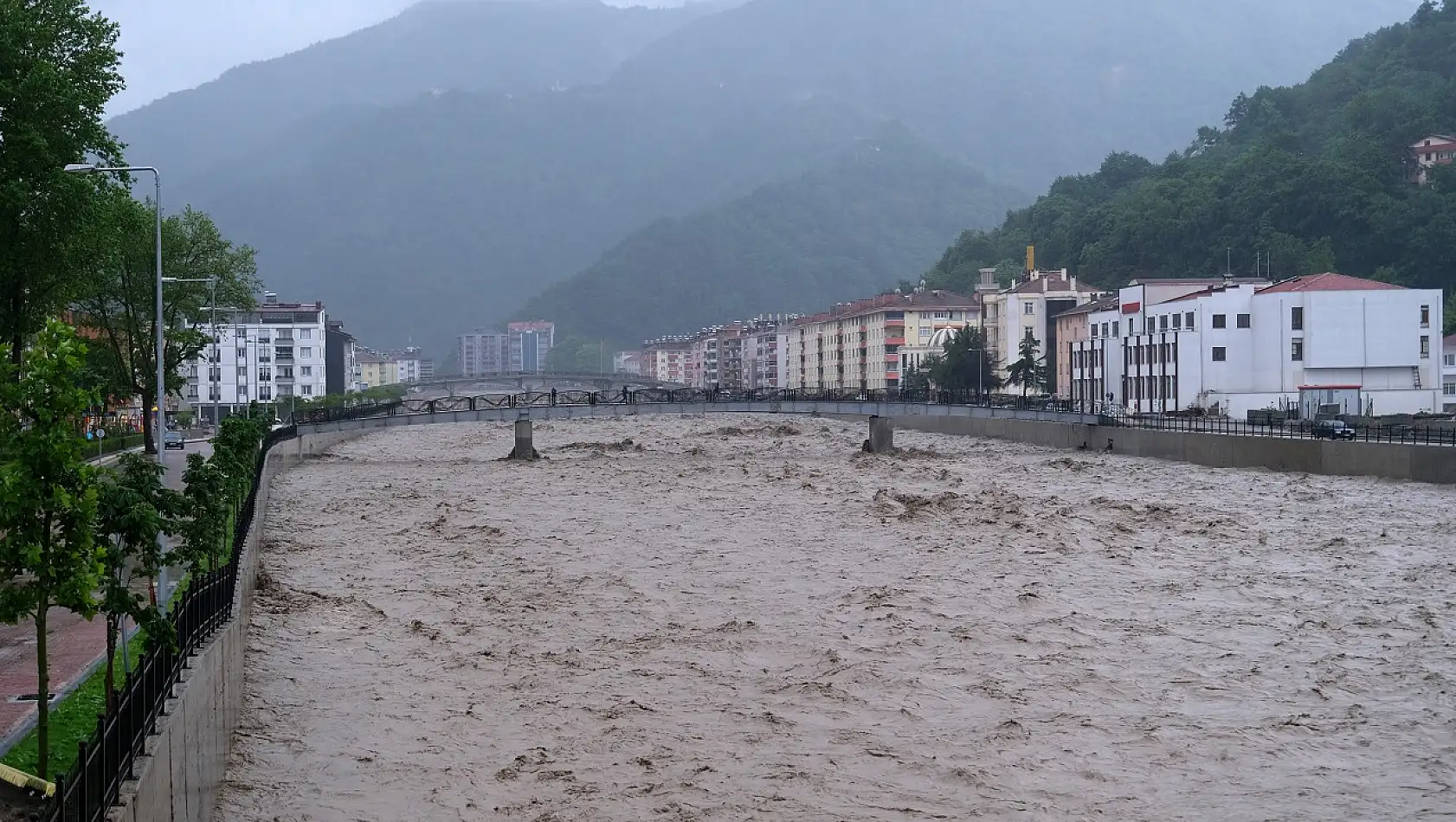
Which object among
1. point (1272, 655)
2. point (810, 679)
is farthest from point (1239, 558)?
point (810, 679)

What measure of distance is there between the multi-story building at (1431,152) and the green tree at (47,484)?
12971 centimetres

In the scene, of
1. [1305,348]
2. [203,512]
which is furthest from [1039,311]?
[203,512]

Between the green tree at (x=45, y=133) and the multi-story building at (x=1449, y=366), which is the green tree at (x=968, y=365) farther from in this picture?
the green tree at (x=45, y=133)

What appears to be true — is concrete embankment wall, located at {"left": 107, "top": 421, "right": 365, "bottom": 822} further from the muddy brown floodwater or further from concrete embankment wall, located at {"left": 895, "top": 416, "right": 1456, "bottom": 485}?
concrete embankment wall, located at {"left": 895, "top": 416, "right": 1456, "bottom": 485}

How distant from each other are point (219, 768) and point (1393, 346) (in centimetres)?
8151

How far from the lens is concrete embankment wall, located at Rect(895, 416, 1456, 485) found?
164 feet

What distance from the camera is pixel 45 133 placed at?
115 feet

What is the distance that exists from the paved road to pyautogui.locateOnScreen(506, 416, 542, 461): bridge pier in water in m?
52.2

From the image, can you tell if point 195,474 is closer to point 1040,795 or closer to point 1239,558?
point 1040,795

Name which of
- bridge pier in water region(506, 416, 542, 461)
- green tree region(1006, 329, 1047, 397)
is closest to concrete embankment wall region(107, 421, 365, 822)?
bridge pier in water region(506, 416, 542, 461)

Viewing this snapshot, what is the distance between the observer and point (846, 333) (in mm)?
180500

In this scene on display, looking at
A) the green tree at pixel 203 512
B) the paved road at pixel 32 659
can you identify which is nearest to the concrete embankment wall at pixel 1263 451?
the green tree at pixel 203 512

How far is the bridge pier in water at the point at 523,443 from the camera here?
7775 centimetres

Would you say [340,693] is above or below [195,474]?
below
